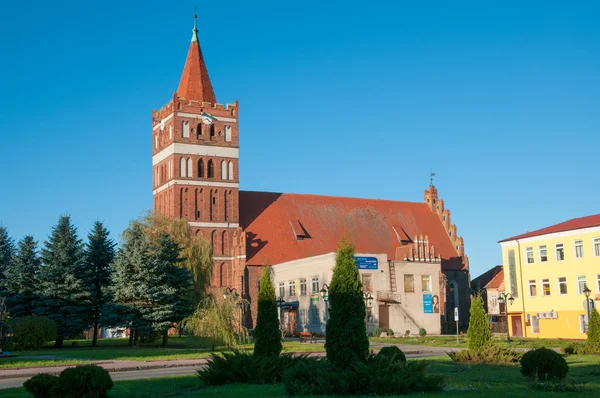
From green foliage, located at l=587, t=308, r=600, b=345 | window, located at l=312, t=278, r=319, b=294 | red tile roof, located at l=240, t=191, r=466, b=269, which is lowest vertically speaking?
green foliage, located at l=587, t=308, r=600, b=345

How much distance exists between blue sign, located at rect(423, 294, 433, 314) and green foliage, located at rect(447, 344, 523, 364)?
35.4m

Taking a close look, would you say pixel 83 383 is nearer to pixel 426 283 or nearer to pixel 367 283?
pixel 367 283

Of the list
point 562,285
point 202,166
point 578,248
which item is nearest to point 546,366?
point 578,248

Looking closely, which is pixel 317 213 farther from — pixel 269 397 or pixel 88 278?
pixel 269 397

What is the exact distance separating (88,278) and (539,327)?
101 ft

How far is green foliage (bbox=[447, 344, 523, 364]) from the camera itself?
2372 cm

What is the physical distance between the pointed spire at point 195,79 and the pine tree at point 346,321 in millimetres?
50708

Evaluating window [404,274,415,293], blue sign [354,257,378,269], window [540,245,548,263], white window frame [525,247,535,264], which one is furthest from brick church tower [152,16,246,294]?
window [540,245,548,263]

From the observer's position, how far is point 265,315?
22188 millimetres

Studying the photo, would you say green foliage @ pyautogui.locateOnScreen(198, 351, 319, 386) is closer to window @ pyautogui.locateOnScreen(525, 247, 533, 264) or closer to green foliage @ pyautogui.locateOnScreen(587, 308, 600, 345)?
green foliage @ pyautogui.locateOnScreen(587, 308, 600, 345)

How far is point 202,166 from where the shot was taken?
65250mm

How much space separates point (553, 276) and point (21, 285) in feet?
115

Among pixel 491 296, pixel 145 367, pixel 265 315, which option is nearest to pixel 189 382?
pixel 265 315

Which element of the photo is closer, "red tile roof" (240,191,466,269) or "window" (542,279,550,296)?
"window" (542,279,550,296)
